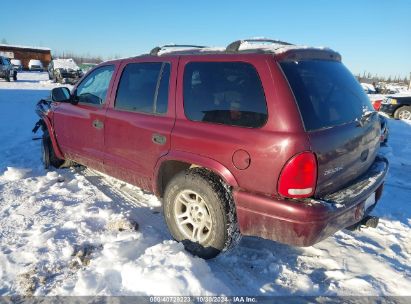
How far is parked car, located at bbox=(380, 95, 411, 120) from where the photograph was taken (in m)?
13.5

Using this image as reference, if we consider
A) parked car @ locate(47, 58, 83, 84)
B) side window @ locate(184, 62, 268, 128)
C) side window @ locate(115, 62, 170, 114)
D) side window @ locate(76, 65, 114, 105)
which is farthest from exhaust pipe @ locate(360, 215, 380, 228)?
parked car @ locate(47, 58, 83, 84)

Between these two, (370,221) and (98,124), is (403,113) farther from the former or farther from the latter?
(98,124)

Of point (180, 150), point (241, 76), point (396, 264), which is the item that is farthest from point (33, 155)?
point (396, 264)

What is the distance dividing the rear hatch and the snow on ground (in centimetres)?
81

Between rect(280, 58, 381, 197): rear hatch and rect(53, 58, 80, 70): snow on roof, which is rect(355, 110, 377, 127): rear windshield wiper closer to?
rect(280, 58, 381, 197): rear hatch

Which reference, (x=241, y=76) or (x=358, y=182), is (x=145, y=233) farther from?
(x=358, y=182)

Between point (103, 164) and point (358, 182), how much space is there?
2802 mm

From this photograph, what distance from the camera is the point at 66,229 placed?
3635 mm

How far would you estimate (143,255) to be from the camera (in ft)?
9.84

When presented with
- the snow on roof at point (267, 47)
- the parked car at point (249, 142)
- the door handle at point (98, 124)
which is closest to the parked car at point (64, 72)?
the door handle at point (98, 124)

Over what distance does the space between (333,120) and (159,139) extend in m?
1.55

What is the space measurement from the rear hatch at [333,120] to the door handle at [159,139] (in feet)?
4.14

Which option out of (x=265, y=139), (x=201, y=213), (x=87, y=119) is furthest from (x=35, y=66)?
(x=265, y=139)

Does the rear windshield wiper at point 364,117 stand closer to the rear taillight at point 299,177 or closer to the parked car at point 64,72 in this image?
the rear taillight at point 299,177
